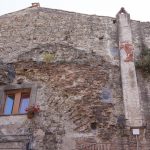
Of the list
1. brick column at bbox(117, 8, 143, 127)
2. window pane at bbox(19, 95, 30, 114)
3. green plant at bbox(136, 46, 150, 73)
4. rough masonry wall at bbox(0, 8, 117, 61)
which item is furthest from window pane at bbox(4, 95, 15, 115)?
green plant at bbox(136, 46, 150, 73)

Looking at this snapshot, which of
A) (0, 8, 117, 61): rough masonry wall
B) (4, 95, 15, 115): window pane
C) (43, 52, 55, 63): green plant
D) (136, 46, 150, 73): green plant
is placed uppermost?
(0, 8, 117, 61): rough masonry wall

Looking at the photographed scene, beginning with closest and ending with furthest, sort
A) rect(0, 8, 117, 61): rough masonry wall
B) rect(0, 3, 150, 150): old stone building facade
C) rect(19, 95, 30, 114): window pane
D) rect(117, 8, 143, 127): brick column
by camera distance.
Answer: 1. rect(0, 3, 150, 150): old stone building facade
2. rect(117, 8, 143, 127): brick column
3. rect(19, 95, 30, 114): window pane
4. rect(0, 8, 117, 61): rough masonry wall

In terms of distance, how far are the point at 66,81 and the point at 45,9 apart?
4632mm

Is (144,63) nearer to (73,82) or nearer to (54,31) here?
(73,82)

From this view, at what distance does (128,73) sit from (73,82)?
1.88 meters

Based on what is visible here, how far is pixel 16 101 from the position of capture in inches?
405

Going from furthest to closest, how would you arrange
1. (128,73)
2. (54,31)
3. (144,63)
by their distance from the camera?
1. (54,31)
2. (144,63)
3. (128,73)

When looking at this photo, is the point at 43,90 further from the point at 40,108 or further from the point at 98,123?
the point at 98,123

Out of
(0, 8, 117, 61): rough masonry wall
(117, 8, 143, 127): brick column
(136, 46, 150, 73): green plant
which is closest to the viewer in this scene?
(117, 8, 143, 127): brick column

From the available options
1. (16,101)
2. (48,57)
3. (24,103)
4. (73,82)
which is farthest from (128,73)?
(16,101)

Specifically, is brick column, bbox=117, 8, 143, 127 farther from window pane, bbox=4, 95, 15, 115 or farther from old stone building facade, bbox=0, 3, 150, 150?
window pane, bbox=4, 95, 15, 115

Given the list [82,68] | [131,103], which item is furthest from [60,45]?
[131,103]

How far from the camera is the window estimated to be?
1004cm

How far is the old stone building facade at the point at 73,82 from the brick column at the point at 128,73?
30mm
